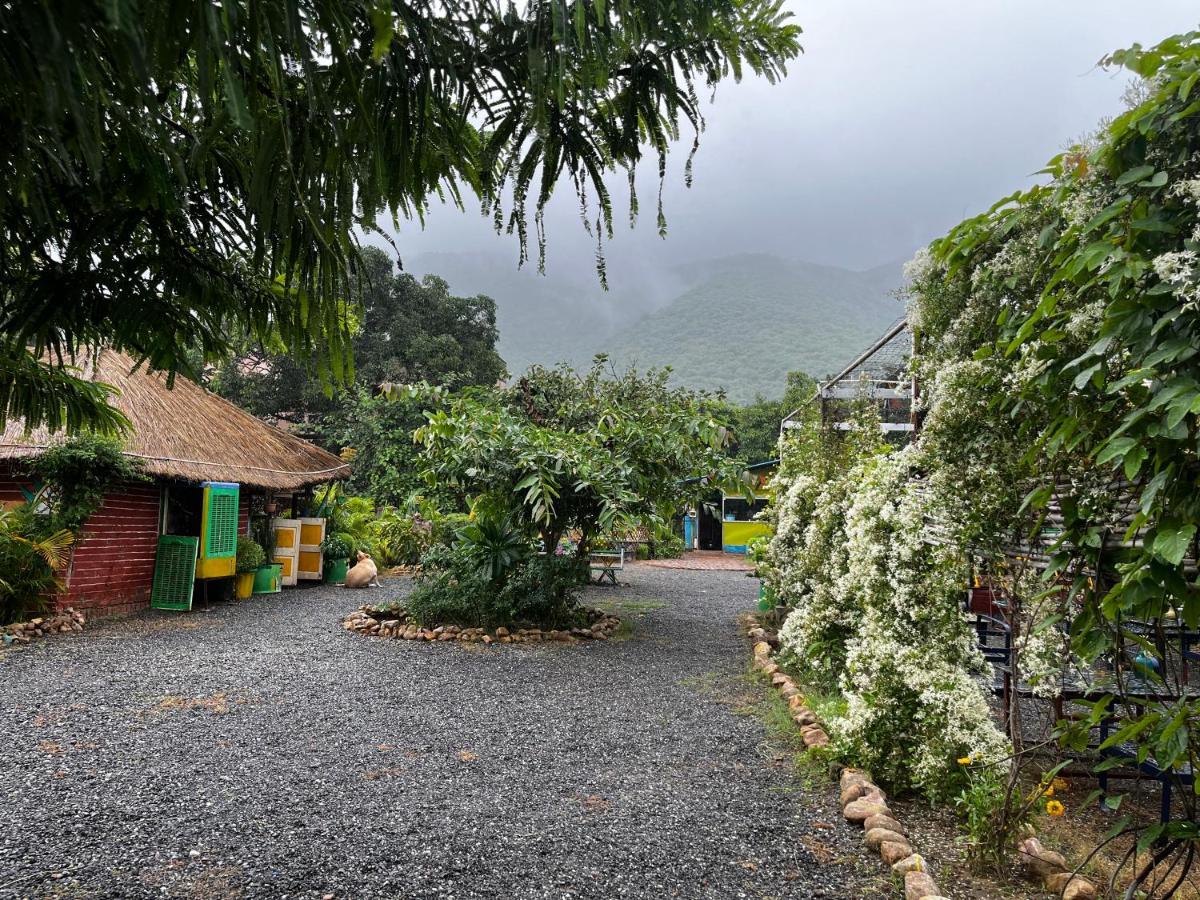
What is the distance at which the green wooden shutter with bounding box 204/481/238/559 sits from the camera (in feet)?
32.0

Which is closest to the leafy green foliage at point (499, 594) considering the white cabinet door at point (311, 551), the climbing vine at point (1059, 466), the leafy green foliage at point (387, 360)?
the climbing vine at point (1059, 466)

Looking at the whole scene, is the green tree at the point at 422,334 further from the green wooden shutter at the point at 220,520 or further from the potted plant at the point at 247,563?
the green wooden shutter at the point at 220,520

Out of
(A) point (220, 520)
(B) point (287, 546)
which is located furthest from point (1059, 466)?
(B) point (287, 546)

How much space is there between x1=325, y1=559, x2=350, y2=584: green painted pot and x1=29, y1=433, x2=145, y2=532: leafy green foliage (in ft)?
17.5

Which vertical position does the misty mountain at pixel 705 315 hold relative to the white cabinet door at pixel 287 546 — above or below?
above

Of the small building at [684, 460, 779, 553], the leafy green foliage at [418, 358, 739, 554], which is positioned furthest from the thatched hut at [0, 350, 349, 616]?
the small building at [684, 460, 779, 553]

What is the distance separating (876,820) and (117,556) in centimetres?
918

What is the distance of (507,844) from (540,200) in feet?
8.69

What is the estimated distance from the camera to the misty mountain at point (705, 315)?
8812cm

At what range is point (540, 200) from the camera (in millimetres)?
1828

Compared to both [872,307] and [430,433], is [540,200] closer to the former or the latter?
[430,433]

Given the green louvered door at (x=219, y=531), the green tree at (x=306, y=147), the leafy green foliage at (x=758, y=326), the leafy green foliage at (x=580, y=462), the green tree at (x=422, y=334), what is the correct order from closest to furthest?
the green tree at (x=306, y=147)
the leafy green foliage at (x=580, y=462)
the green louvered door at (x=219, y=531)
the green tree at (x=422, y=334)
the leafy green foliage at (x=758, y=326)

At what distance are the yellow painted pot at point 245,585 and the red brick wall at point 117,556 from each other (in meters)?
1.46

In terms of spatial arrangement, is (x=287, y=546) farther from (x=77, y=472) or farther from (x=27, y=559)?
(x=27, y=559)
